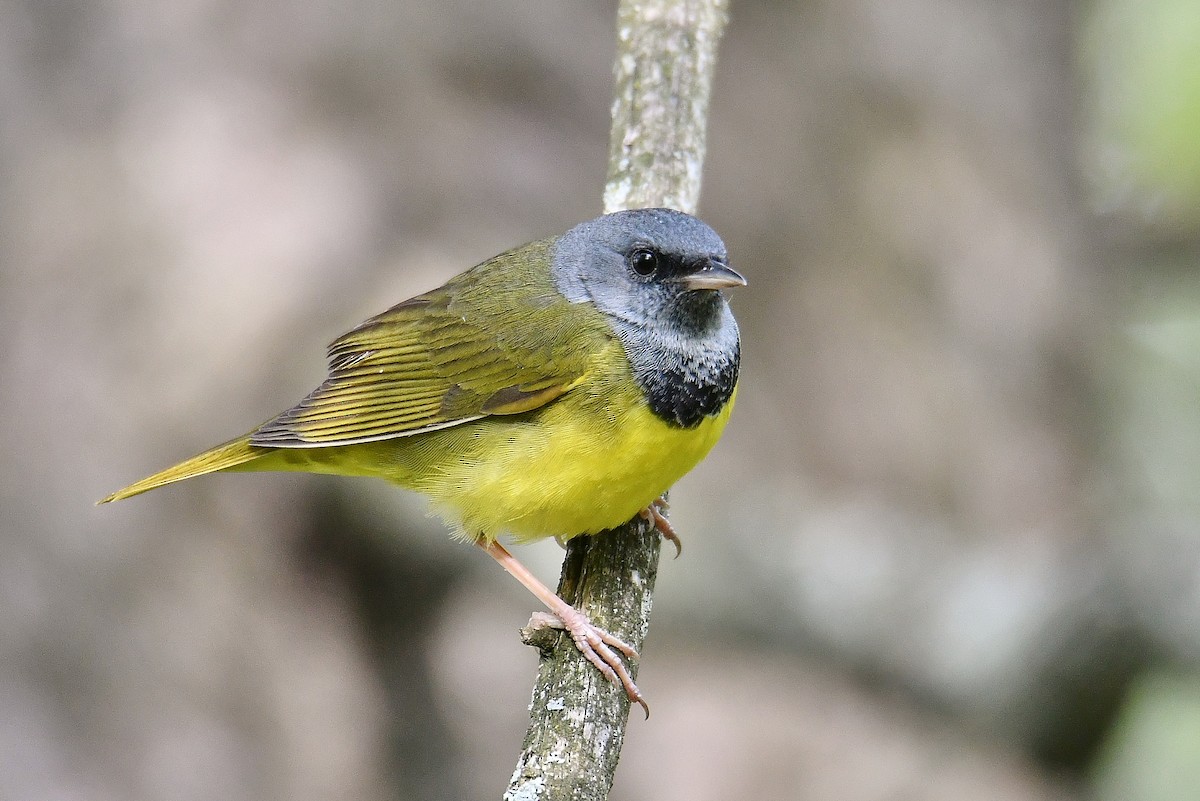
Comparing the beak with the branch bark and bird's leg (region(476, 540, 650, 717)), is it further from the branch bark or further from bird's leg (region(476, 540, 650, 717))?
bird's leg (region(476, 540, 650, 717))

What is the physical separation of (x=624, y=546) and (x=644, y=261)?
89 cm

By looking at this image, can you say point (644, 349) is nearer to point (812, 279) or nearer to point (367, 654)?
point (367, 654)

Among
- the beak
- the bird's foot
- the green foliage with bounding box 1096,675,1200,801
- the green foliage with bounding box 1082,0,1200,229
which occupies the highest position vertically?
the green foliage with bounding box 1082,0,1200,229

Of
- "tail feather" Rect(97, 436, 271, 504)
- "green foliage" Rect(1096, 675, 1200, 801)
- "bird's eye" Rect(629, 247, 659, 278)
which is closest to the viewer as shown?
"bird's eye" Rect(629, 247, 659, 278)

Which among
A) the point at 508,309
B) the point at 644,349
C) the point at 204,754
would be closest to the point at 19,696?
the point at 204,754

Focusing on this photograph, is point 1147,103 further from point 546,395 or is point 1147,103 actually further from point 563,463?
point 563,463

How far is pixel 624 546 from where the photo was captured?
3572mm

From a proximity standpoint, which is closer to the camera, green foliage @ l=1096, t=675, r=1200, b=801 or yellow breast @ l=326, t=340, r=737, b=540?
yellow breast @ l=326, t=340, r=737, b=540

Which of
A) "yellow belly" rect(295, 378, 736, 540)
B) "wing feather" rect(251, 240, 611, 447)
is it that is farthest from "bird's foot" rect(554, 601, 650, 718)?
"wing feather" rect(251, 240, 611, 447)

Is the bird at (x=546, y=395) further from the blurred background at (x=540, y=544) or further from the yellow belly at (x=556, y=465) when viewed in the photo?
the blurred background at (x=540, y=544)

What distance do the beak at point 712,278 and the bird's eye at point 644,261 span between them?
110 millimetres

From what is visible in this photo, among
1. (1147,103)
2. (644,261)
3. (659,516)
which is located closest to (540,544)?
(659,516)

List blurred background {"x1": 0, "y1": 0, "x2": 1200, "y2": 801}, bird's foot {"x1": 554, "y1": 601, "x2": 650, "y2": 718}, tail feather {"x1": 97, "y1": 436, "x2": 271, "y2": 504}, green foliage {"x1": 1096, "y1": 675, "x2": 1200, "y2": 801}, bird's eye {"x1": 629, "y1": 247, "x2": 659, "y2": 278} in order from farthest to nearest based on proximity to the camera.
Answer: green foliage {"x1": 1096, "y1": 675, "x2": 1200, "y2": 801}
blurred background {"x1": 0, "y1": 0, "x2": 1200, "y2": 801}
tail feather {"x1": 97, "y1": 436, "x2": 271, "y2": 504}
bird's eye {"x1": 629, "y1": 247, "x2": 659, "y2": 278}
bird's foot {"x1": 554, "y1": 601, "x2": 650, "y2": 718}

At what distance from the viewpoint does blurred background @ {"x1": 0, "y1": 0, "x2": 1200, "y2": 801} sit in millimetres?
4879
